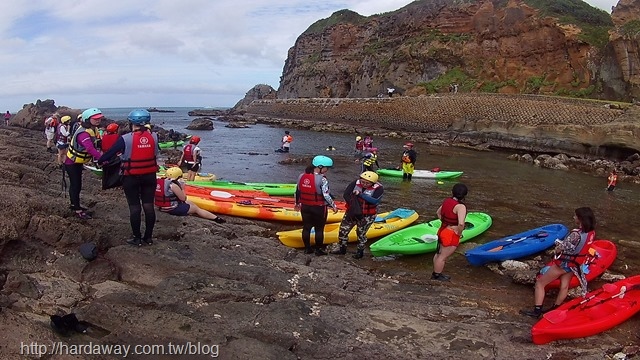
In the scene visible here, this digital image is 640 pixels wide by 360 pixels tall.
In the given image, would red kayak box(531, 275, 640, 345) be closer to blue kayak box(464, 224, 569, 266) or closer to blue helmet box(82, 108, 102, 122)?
blue kayak box(464, 224, 569, 266)

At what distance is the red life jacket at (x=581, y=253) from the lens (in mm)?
6035

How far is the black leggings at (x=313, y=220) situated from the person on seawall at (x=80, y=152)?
3.44 metres

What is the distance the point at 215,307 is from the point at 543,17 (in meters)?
47.7

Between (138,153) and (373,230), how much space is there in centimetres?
512

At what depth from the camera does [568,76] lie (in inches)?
1624

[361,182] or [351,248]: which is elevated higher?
[361,182]

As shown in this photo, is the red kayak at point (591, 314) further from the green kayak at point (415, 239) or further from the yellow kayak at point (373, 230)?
the yellow kayak at point (373, 230)

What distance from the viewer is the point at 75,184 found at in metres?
7.45

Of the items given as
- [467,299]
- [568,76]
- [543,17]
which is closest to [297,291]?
[467,299]

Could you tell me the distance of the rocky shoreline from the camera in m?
4.53

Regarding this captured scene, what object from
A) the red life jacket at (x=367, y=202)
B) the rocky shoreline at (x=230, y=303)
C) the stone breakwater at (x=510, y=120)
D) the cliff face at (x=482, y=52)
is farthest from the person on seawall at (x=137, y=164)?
the cliff face at (x=482, y=52)

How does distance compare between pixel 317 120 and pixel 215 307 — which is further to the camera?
pixel 317 120

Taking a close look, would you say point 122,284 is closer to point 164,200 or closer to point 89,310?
point 89,310

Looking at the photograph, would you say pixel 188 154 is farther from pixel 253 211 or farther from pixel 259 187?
pixel 253 211
